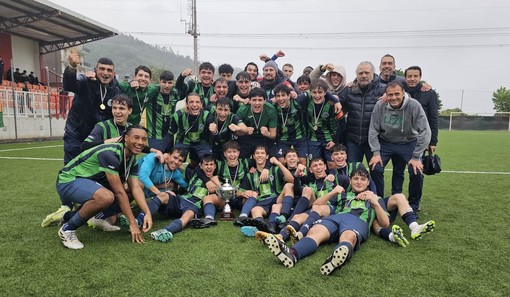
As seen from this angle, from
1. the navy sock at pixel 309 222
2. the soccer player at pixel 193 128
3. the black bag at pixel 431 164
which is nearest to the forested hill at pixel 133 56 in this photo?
the soccer player at pixel 193 128

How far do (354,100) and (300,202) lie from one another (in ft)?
5.59

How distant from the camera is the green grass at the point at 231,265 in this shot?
253 centimetres

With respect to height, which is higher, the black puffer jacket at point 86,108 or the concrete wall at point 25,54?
the concrete wall at point 25,54

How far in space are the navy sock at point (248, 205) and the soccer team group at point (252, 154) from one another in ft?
0.08

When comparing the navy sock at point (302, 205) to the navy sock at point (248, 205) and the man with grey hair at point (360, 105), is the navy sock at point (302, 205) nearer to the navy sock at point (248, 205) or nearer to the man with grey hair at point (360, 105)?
the navy sock at point (248, 205)

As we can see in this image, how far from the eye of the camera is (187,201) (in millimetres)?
4375

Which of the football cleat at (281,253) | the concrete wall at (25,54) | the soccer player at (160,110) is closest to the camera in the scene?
the football cleat at (281,253)

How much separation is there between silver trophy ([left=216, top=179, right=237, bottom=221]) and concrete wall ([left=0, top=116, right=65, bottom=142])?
13208mm

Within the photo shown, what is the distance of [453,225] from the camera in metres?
4.16

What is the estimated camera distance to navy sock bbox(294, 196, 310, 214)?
4.09 meters

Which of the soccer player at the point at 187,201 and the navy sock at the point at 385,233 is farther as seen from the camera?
the soccer player at the point at 187,201

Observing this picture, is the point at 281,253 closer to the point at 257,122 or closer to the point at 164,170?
the point at 164,170

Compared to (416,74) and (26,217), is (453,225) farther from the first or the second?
(26,217)

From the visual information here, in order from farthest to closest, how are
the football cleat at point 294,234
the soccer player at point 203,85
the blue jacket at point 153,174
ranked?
the soccer player at point 203,85 < the blue jacket at point 153,174 < the football cleat at point 294,234
